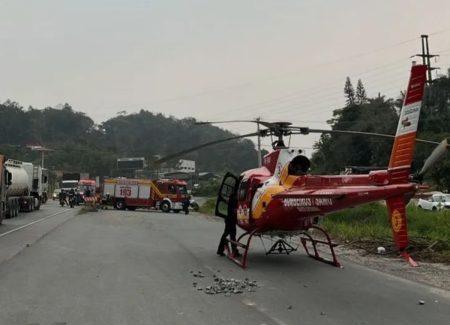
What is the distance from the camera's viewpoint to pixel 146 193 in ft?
173

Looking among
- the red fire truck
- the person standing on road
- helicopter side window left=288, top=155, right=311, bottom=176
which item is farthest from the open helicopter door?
the red fire truck

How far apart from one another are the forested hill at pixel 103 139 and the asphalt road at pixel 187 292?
91601mm

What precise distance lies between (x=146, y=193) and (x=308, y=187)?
41.0 m

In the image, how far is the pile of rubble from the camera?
9.74m

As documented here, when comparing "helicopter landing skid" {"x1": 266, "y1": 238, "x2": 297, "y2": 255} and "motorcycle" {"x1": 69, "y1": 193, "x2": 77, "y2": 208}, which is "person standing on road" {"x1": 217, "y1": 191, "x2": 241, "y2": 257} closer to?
"helicopter landing skid" {"x1": 266, "y1": 238, "x2": 297, "y2": 255}

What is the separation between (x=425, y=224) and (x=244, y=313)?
15104 mm

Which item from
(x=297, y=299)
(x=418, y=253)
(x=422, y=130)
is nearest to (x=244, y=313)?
(x=297, y=299)

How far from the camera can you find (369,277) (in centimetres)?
1182

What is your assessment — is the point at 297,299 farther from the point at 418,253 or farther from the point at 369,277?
the point at 418,253

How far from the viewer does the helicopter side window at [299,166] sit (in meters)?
13.4

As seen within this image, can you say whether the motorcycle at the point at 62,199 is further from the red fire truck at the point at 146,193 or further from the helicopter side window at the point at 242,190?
the helicopter side window at the point at 242,190

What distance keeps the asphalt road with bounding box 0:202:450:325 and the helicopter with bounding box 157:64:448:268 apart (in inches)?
30.1

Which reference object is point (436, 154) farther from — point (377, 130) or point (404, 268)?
point (377, 130)

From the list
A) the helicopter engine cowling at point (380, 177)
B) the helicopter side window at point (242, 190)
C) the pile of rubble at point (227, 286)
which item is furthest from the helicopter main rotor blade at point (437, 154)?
the helicopter side window at point (242, 190)
